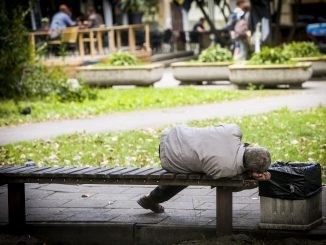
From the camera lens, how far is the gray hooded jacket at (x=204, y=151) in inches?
264

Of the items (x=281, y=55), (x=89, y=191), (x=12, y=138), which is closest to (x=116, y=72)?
(x=281, y=55)

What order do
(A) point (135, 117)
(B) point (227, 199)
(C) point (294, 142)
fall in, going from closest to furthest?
(B) point (227, 199) → (C) point (294, 142) → (A) point (135, 117)

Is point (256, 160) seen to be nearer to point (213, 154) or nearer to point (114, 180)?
point (213, 154)

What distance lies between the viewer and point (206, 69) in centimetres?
2244

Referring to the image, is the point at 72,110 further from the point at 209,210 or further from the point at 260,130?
the point at 209,210

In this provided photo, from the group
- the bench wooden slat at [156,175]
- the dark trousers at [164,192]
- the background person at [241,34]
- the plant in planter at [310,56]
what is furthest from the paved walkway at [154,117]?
the background person at [241,34]

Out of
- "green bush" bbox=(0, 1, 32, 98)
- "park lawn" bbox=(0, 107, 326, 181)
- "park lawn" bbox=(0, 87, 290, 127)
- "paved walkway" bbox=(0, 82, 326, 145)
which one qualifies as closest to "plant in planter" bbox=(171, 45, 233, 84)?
"park lawn" bbox=(0, 87, 290, 127)

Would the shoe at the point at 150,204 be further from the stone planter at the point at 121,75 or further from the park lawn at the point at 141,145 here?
the stone planter at the point at 121,75

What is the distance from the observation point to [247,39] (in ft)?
84.2

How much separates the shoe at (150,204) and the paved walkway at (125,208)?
0.06 meters

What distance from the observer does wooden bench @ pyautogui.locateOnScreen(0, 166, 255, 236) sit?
22.4 feet

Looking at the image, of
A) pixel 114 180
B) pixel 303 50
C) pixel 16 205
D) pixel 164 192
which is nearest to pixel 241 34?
pixel 303 50

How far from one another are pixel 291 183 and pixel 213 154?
2.18ft

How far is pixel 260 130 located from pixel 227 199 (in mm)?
6287
